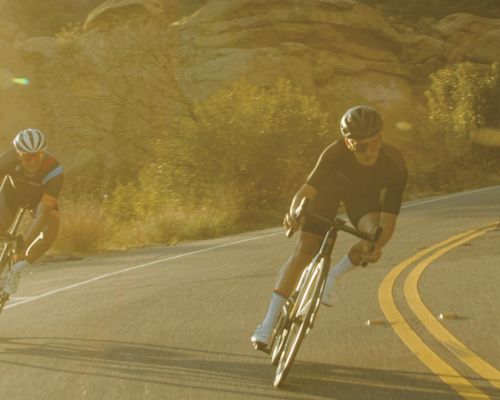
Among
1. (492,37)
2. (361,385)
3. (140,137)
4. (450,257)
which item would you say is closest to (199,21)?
(140,137)

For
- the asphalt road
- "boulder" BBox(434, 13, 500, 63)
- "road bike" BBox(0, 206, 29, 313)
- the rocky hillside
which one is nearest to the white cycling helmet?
"road bike" BBox(0, 206, 29, 313)

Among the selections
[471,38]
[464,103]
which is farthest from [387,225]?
[471,38]

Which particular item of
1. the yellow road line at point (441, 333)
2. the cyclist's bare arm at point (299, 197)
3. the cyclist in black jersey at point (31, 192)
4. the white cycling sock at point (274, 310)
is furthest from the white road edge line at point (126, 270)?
the cyclist's bare arm at point (299, 197)

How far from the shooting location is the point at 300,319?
6.23 metres

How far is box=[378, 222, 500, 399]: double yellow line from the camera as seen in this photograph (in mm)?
6070

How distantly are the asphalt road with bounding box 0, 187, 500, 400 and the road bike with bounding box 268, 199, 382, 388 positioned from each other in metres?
0.23

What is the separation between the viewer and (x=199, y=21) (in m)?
45.9


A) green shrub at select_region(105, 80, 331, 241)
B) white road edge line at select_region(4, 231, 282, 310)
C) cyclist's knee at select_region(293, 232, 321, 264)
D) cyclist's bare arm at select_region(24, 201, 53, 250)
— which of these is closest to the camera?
cyclist's knee at select_region(293, 232, 321, 264)

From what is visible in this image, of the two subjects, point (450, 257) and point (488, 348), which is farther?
point (450, 257)

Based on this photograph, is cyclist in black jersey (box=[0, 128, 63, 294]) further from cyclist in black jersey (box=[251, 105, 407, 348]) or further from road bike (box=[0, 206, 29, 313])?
cyclist in black jersey (box=[251, 105, 407, 348])

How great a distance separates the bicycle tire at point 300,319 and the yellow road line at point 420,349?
40.7 inches

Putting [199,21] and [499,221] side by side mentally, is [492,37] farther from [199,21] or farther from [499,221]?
[499,221]

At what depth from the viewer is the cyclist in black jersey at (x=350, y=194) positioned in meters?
6.24

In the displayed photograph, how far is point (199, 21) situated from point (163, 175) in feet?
73.7
